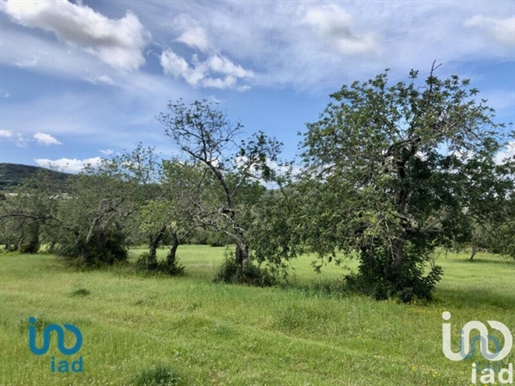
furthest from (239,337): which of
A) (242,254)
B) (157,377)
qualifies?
(242,254)

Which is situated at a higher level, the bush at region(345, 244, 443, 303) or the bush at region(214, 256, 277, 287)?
the bush at region(345, 244, 443, 303)

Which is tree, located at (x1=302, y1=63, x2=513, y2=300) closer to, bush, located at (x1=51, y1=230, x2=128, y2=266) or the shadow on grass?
the shadow on grass

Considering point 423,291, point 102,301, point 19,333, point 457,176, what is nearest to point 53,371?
point 19,333

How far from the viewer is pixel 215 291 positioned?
1351 centimetres

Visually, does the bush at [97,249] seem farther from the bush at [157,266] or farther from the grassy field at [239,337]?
the grassy field at [239,337]

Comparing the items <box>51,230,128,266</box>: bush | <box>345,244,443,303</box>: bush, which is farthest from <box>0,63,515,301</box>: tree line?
<box>51,230,128,266</box>: bush

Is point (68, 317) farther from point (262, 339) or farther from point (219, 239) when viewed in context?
point (219, 239)

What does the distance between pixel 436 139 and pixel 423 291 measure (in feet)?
17.3
